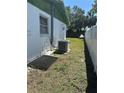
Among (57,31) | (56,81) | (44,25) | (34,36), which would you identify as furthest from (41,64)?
(57,31)

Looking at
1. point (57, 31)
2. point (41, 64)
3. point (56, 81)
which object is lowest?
point (56, 81)

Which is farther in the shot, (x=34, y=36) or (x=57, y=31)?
(x=57, y=31)

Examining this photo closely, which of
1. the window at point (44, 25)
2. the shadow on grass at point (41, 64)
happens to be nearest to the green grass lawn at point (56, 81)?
the shadow on grass at point (41, 64)

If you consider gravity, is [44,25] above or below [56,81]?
above

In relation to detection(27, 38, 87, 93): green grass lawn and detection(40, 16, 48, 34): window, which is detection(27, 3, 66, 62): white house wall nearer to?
detection(40, 16, 48, 34): window

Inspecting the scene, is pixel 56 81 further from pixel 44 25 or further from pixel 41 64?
pixel 44 25

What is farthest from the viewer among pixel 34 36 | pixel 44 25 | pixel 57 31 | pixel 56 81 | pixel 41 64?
pixel 57 31

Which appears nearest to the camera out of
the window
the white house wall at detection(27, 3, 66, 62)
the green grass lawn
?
the green grass lawn

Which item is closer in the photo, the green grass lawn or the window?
the green grass lawn

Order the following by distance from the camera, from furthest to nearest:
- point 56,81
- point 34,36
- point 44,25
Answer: point 44,25, point 34,36, point 56,81

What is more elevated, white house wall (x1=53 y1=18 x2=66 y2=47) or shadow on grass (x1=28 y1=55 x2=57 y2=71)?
white house wall (x1=53 y1=18 x2=66 y2=47)

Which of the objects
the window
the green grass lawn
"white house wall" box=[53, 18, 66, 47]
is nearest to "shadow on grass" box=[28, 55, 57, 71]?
the green grass lawn

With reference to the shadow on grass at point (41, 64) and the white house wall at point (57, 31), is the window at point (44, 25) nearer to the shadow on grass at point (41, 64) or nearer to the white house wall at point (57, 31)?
the white house wall at point (57, 31)

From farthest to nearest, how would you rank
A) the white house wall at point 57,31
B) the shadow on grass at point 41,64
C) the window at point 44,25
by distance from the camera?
the white house wall at point 57,31
the window at point 44,25
the shadow on grass at point 41,64
